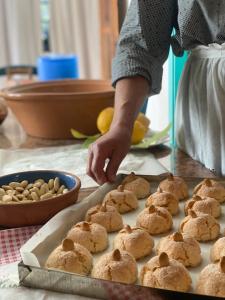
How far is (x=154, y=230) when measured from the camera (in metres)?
0.84

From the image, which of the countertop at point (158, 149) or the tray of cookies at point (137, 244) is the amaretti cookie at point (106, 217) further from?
the countertop at point (158, 149)

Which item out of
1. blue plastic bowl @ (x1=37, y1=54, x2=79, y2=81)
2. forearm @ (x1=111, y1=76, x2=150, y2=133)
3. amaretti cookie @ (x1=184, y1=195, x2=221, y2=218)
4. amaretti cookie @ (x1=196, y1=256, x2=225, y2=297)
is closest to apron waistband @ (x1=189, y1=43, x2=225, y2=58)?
forearm @ (x1=111, y1=76, x2=150, y2=133)

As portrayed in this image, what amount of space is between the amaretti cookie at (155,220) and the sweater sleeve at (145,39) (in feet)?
1.23

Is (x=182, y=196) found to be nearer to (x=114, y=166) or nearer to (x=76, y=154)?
(x=114, y=166)

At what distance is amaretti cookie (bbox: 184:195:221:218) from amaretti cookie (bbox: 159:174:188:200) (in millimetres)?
59

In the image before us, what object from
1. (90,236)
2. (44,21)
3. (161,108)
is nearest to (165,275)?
(90,236)

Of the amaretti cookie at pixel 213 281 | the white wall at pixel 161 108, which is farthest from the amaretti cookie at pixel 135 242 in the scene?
the white wall at pixel 161 108

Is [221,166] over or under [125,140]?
under

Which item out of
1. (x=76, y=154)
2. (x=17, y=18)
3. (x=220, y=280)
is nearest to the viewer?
(x=220, y=280)

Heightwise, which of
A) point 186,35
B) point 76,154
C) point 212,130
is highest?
point 186,35

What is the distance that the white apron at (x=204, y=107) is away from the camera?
43.2 inches

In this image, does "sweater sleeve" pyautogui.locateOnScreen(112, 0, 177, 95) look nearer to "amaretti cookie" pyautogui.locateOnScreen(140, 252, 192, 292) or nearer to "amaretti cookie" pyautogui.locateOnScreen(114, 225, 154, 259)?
"amaretti cookie" pyautogui.locateOnScreen(114, 225, 154, 259)

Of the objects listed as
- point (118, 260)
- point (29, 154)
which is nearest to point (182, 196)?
point (118, 260)

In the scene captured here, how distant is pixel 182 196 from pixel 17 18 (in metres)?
3.53
